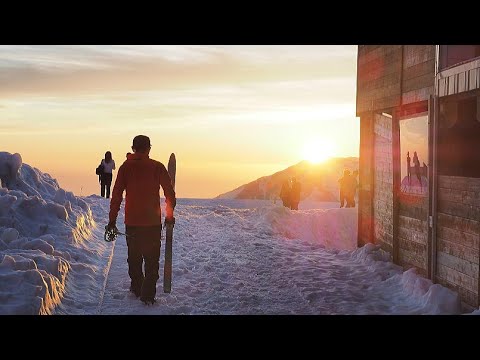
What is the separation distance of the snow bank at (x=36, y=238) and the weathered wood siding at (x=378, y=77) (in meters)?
7.17

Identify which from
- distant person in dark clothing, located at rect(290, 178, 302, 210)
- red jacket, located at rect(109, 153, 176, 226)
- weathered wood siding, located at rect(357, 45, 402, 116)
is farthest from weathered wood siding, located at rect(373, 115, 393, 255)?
distant person in dark clothing, located at rect(290, 178, 302, 210)

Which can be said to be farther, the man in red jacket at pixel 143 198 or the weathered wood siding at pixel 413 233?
the weathered wood siding at pixel 413 233

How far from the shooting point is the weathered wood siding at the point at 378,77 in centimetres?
1201

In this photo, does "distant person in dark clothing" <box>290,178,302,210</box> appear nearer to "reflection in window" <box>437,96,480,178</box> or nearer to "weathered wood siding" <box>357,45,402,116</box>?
"weathered wood siding" <box>357,45,402,116</box>

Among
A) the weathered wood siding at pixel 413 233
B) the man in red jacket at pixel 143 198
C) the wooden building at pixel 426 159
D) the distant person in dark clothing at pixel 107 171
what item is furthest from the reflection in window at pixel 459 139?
the distant person in dark clothing at pixel 107 171

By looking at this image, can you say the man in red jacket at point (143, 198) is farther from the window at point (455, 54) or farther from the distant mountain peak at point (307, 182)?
the distant mountain peak at point (307, 182)

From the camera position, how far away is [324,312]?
8.26 metres

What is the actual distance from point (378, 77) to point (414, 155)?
3.09 m

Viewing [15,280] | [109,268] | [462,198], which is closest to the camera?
[15,280]

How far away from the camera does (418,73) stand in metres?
10.8
